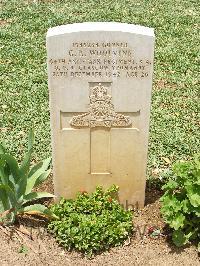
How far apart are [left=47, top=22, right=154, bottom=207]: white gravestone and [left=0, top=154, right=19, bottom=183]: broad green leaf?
0.35 metres

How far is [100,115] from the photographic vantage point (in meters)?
4.10

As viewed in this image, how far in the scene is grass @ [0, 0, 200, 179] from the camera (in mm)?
5733

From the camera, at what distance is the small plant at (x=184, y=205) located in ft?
12.8

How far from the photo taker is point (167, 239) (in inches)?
169

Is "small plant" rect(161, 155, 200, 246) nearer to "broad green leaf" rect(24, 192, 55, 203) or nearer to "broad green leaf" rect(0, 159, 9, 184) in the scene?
"broad green leaf" rect(24, 192, 55, 203)

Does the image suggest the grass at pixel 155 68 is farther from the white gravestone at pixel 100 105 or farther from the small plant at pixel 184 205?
the small plant at pixel 184 205

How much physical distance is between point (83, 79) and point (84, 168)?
0.88m

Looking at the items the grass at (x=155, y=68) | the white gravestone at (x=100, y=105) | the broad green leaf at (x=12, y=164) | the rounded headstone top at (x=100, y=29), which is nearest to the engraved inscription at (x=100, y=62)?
the white gravestone at (x=100, y=105)

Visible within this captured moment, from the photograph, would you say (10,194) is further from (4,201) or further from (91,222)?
(91,222)

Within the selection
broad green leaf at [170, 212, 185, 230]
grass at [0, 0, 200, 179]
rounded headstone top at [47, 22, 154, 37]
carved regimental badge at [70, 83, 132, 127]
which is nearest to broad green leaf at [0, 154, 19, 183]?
Result: carved regimental badge at [70, 83, 132, 127]

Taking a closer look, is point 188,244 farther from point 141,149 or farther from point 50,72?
point 50,72

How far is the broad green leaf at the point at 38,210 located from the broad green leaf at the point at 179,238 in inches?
40.3

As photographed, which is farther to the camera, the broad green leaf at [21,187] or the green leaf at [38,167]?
the green leaf at [38,167]

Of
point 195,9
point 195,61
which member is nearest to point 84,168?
point 195,61
